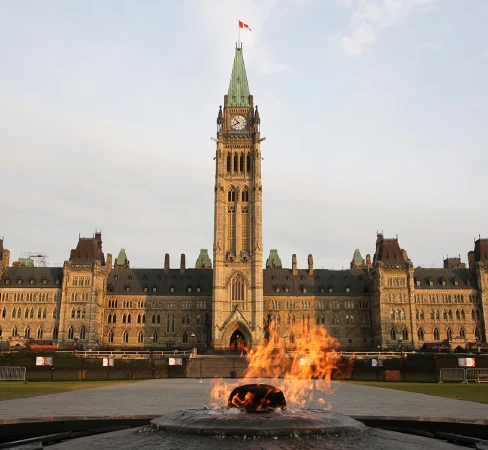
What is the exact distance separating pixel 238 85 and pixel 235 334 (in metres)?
49.2

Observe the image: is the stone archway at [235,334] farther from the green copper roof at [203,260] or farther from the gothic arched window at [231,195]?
the green copper roof at [203,260]

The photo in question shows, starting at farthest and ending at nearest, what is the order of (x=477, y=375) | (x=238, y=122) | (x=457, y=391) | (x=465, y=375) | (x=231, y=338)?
1. (x=238, y=122)
2. (x=231, y=338)
3. (x=477, y=375)
4. (x=465, y=375)
5. (x=457, y=391)

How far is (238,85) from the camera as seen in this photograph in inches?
4395

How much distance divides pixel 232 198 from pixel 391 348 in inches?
1535

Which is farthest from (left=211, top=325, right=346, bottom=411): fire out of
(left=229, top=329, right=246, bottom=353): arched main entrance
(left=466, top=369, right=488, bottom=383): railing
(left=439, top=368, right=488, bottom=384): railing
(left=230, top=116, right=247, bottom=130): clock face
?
(left=230, top=116, right=247, bottom=130): clock face

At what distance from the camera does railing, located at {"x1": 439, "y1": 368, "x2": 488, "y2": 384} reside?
42.1 metres

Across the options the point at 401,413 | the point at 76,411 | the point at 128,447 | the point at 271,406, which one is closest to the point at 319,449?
the point at 271,406

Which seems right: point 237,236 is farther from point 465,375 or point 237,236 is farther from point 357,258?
point 357,258

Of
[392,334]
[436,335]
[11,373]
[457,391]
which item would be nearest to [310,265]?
[392,334]

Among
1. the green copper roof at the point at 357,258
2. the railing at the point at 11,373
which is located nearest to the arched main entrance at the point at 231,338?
the railing at the point at 11,373

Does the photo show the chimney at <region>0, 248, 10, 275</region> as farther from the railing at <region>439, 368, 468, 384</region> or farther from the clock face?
the railing at <region>439, 368, 468, 384</region>

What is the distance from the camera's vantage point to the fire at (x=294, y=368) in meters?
24.4

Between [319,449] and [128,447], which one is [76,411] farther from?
[319,449]

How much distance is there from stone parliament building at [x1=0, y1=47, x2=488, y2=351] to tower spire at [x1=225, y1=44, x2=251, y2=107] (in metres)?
0.22
